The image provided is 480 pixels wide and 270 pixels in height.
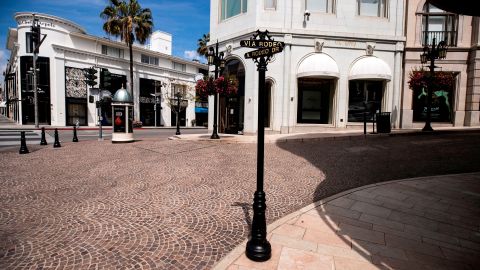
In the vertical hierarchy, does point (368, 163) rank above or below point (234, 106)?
below

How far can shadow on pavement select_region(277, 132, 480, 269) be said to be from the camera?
13.4 ft

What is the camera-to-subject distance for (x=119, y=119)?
1354cm

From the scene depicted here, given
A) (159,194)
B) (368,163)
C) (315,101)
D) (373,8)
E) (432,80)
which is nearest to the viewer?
(159,194)

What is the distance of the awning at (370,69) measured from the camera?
1730 cm

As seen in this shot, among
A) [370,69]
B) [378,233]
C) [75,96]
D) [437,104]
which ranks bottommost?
[378,233]

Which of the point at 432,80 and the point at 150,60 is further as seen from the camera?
the point at 150,60

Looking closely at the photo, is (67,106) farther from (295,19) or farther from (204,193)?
(204,193)

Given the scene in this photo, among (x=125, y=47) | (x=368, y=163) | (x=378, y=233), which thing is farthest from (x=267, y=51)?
(x=125, y=47)

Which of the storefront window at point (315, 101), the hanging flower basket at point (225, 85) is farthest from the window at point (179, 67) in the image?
the hanging flower basket at point (225, 85)

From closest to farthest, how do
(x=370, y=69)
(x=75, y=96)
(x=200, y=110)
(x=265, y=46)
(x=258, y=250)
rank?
1. (x=258, y=250)
2. (x=265, y=46)
3. (x=370, y=69)
4. (x=75, y=96)
5. (x=200, y=110)

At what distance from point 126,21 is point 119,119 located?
1982 cm

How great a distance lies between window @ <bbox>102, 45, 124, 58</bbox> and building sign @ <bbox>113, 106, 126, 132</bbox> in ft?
75.7

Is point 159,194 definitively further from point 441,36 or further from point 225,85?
point 441,36

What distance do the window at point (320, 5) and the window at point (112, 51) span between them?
25903mm
